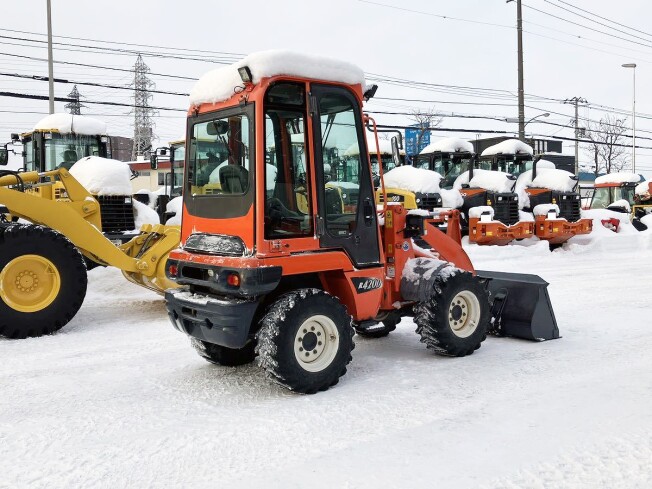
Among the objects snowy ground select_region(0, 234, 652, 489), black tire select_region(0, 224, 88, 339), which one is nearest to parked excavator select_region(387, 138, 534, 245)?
snowy ground select_region(0, 234, 652, 489)

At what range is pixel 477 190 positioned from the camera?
57.4ft

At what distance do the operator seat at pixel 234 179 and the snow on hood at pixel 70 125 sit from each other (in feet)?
27.8

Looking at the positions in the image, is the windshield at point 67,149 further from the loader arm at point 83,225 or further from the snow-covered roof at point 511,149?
the snow-covered roof at point 511,149

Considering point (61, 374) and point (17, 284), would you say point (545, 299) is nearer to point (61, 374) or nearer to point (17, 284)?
point (61, 374)

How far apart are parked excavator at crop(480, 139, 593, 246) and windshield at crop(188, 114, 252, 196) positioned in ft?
44.4

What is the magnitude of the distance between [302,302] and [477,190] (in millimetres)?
13740

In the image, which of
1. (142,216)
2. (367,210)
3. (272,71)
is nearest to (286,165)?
(272,71)

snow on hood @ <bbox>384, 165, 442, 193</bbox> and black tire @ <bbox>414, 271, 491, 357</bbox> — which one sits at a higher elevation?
snow on hood @ <bbox>384, 165, 442, 193</bbox>

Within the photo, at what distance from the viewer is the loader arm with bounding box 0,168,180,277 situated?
7422 millimetres

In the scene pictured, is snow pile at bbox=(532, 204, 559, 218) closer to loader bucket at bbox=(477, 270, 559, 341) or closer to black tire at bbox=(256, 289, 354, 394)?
loader bucket at bbox=(477, 270, 559, 341)

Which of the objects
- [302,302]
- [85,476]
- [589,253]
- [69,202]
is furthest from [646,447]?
[589,253]

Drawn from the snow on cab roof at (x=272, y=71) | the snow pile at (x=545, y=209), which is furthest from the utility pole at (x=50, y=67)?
the snow on cab roof at (x=272, y=71)

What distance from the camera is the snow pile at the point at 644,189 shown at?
24.7 m

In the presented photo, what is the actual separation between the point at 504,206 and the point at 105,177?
11.1 m
